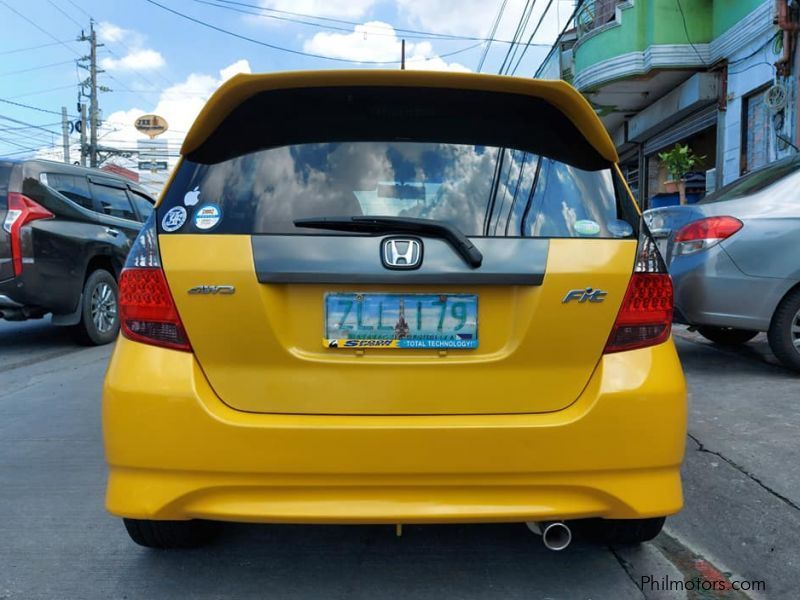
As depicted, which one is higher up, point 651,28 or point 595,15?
point 595,15

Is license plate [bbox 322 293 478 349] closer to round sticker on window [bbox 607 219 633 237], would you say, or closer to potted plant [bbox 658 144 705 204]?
round sticker on window [bbox 607 219 633 237]

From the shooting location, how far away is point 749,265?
4859 millimetres

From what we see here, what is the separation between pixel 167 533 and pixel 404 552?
88 cm

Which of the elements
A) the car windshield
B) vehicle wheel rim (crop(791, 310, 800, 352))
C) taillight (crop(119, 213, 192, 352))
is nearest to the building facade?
the car windshield

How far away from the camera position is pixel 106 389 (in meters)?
2.15

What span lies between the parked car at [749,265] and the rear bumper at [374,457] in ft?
10.4

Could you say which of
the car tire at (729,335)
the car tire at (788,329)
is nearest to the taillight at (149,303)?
the car tire at (788,329)

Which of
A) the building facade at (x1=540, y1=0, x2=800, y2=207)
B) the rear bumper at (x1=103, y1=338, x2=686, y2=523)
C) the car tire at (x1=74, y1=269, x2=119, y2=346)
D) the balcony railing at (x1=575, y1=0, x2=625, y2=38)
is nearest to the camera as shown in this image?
the rear bumper at (x1=103, y1=338, x2=686, y2=523)

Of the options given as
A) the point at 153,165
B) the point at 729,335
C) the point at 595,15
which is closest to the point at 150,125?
the point at 153,165

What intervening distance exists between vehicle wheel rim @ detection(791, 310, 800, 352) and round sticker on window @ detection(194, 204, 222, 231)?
14.2 feet

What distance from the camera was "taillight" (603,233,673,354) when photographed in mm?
2160

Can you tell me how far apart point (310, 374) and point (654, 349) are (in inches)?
42.9

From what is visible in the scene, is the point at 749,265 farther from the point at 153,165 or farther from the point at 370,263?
the point at 153,165

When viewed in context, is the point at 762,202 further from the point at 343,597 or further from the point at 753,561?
the point at 343,597
